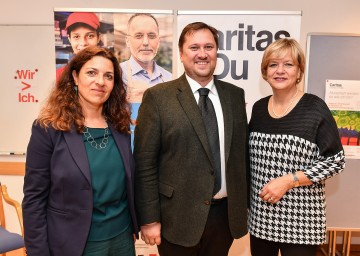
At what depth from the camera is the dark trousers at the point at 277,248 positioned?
1.69 meters

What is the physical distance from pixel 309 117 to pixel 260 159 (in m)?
0.34

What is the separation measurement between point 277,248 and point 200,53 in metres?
1.17

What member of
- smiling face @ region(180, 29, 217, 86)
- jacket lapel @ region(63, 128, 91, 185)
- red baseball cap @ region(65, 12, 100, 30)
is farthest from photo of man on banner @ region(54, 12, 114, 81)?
jacket lapel @ region(63, 128, 91, 185)

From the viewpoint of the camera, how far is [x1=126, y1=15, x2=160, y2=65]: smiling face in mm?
2693

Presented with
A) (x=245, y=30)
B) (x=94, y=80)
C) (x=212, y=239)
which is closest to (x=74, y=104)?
(x=94, y=80)

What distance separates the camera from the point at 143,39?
272 centimetres

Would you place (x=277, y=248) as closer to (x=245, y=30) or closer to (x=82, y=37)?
(x=245, y=30)

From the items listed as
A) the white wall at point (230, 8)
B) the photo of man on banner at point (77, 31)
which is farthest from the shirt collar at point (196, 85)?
the white wall at point (230, 8)

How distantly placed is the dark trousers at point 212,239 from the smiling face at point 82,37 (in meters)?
1.82

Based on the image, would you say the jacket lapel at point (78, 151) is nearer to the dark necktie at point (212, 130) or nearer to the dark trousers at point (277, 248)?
the dark necktie at point (212, 130)

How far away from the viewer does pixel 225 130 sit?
5.30ft

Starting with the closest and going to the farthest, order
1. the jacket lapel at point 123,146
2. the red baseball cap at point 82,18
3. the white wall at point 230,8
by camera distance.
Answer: the jacket lapel at point 123,146, the red baseball cap at point 82,18, the white wall at point 230,8

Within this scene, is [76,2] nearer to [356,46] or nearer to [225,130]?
[225,130]

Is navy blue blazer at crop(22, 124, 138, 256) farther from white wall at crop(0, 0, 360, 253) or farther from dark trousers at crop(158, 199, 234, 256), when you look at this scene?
white wall at crop(0, 0, 360, 253)
